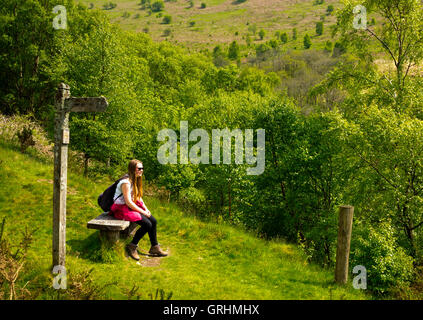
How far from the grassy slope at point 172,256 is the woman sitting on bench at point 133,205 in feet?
2.16

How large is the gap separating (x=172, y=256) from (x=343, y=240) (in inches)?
179

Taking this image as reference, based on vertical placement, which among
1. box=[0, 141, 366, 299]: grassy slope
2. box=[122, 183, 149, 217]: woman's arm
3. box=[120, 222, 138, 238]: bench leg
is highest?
box=[122, 183, 149, 217]: woman's arm

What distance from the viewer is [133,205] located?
795cm

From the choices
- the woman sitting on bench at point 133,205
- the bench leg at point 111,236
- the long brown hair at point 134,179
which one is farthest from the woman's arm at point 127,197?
the bench leg at point 111,236

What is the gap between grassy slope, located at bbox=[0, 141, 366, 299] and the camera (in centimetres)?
721

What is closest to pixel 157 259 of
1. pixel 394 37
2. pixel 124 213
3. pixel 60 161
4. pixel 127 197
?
pixel 124 213

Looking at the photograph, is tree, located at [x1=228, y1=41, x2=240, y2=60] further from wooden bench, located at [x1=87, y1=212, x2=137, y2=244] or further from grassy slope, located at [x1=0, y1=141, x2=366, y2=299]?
wooden bench, located at [x1=87, y1=212, x2=137, y2=244]

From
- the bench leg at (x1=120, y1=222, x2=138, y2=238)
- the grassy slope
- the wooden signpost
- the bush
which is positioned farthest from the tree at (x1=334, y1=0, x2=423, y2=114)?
the wooden signpost

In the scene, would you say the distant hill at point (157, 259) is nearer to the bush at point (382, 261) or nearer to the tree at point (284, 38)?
the bush at point (382, 261)

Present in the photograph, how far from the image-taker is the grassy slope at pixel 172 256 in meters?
7.21

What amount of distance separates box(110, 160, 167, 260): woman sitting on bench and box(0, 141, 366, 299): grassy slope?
0.66m
